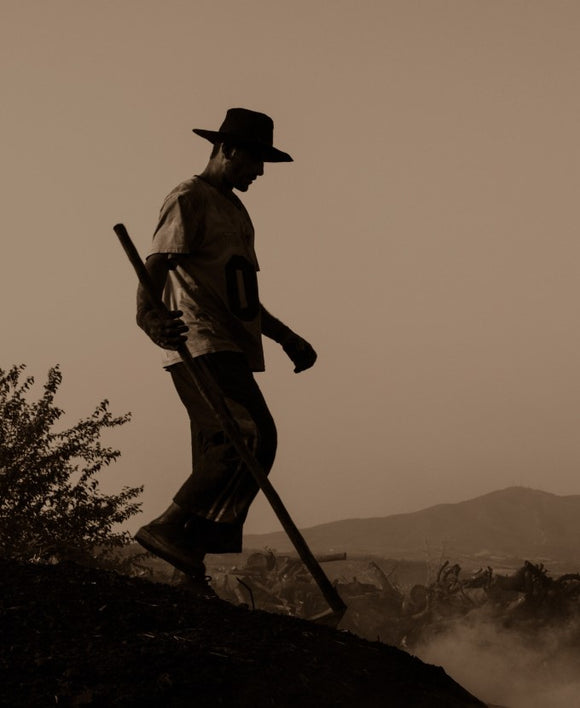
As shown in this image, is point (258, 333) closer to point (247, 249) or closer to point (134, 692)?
point (247, 249)

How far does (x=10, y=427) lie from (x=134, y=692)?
1454 cm

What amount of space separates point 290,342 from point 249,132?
1372mm

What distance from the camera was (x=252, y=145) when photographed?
664 cm

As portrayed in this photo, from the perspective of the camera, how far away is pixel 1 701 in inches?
163

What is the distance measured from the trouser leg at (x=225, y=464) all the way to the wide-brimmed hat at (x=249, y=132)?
1.27m

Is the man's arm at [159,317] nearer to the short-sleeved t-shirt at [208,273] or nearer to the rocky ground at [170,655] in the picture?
the short-sleeved t-shirt at [208,273]

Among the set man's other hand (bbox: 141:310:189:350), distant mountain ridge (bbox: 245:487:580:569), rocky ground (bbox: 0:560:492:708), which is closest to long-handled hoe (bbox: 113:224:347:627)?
man's other hand (bbox: 141:310:189:350)

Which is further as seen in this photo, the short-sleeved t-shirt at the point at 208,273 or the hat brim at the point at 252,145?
the hat brim at the point at 252,145

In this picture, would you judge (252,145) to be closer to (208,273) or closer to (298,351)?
(208,273)

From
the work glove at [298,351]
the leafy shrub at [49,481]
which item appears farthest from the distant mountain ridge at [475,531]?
the work glove at [298,351]

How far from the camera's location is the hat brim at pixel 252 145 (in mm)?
6613

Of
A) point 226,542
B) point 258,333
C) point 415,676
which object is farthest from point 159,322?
point 415,676

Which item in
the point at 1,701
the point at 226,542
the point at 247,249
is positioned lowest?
the point at 1,701

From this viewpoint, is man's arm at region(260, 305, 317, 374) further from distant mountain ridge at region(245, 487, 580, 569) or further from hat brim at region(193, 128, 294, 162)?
distant mountain ridge at region(245, 487, 580, 569)
